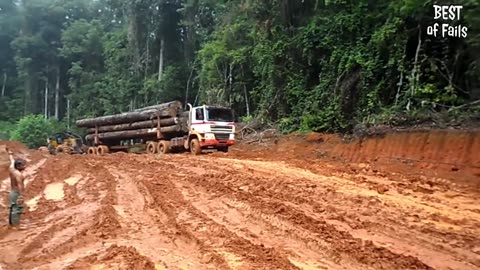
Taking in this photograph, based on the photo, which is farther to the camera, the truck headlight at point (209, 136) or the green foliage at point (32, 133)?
the green foliage at point (32, 133)

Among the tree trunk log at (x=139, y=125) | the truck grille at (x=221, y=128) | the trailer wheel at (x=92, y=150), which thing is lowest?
the trailer wheel at (x=92, y=150)

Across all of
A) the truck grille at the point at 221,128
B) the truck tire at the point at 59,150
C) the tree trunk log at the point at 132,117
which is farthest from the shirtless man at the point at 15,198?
the truck tire at the point at 59,150

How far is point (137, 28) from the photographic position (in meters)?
40.1

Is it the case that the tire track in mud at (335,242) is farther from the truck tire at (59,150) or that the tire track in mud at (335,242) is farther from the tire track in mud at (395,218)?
the truck tire at (59,150)

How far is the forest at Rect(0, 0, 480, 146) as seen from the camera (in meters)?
14.4

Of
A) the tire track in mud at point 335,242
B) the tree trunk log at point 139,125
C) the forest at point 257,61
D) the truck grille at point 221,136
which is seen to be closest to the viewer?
the tire track in mud at point 335,242

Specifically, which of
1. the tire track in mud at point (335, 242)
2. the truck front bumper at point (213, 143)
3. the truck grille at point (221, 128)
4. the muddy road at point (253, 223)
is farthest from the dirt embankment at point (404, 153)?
the tire track in mud at point (335, 242)

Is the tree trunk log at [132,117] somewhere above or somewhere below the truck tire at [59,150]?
above

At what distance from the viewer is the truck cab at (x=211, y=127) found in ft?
64.6

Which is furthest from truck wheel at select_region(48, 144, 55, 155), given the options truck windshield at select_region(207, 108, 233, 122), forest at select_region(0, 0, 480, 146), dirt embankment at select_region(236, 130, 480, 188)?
dirt embankment at select_region(236, 130, 480, 188)

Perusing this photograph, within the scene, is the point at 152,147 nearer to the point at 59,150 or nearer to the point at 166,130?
the point at 166,130

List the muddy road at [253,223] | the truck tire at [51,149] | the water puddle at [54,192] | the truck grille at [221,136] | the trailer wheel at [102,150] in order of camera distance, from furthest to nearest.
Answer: the trailer wheel at [102,150] → the truck tire at [51,149] → the truck grille at [221,136] → the water puddle at [54,192] → the muddy road at [253,223]

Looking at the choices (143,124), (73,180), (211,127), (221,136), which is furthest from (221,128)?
(73,180)

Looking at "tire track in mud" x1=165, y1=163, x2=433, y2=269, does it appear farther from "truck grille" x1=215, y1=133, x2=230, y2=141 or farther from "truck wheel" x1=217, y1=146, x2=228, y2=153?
"truck wheel" x1=217, y1=146, x2=228, y2=153
